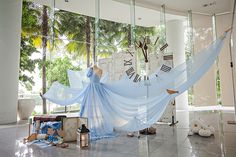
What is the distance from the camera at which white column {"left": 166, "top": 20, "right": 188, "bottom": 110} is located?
7516mm

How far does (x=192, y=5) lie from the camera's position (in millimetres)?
6375

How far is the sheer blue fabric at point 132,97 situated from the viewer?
2854mm

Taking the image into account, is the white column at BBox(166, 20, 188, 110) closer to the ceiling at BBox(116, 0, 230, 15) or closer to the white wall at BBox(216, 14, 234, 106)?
the ceiling at BBox(116, 0, 230, 15)

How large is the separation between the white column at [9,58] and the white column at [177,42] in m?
5.58

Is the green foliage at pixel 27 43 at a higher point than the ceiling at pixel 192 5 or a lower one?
lower

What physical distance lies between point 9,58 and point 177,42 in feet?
20.0

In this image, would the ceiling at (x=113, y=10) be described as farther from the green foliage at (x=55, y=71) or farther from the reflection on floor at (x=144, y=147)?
the reflection on floor at (x=144, y=147)

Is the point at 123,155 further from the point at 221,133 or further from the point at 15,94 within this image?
the point at 15,94

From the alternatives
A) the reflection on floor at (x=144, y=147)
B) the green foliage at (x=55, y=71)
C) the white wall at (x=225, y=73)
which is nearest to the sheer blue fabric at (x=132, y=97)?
the reflection on floor at (x=144, y=147)

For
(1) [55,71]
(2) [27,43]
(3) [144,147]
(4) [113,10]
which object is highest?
(4) [113,10]

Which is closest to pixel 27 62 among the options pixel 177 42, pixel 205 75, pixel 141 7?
pixel 141 7

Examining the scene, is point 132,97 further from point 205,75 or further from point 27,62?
point 205,75

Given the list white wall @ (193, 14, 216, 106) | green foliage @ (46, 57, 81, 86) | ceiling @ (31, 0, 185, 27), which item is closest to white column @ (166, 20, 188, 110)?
ceiling @ (31, 0, 185, 27)

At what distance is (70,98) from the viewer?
12.4 feet
